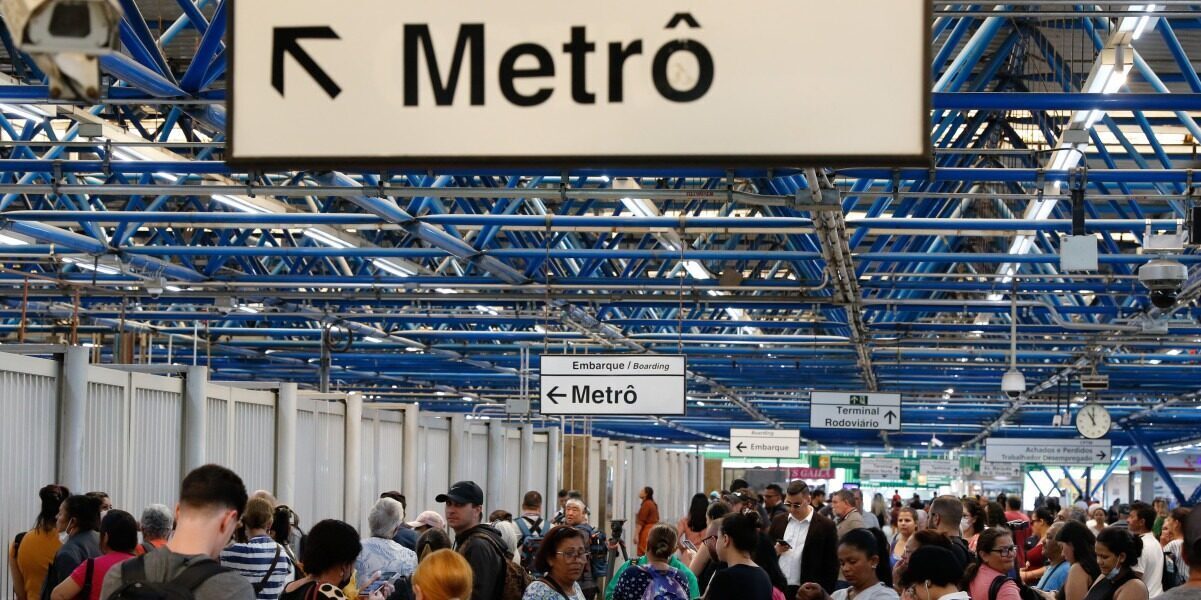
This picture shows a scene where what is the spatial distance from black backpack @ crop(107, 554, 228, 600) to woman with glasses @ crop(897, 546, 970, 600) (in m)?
3.58

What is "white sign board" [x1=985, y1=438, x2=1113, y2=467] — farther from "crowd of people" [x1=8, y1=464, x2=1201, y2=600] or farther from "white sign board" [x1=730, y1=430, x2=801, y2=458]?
"crowd of people" [x1=8, y1=464, x2=1201, y2=600]

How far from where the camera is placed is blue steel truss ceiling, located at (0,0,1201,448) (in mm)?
13195

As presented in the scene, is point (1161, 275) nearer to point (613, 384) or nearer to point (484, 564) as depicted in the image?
point (613, 384)

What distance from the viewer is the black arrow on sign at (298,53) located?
4.12m

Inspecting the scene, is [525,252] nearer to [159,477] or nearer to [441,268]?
[441,268]

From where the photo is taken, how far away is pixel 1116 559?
30.4 ft

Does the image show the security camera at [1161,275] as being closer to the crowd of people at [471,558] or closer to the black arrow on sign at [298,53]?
the crowd of people at [471,558]

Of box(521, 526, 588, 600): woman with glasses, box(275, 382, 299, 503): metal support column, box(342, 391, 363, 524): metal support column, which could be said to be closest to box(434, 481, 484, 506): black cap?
box(521, 526, 588, 600): woman with glasses

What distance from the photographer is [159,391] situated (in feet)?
42.2

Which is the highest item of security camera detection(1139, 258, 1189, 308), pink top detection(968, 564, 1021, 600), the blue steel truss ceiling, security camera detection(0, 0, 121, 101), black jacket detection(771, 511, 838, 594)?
the blue steel truss ceiling

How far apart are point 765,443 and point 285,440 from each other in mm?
18970

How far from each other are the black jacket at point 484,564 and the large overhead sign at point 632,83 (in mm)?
4391

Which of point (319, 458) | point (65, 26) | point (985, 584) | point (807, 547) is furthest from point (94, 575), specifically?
point (319, 458)

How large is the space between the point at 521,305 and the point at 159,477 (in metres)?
15.2
